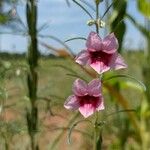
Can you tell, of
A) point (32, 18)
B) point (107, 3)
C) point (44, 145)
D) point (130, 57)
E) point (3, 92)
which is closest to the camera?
point (107, 3)

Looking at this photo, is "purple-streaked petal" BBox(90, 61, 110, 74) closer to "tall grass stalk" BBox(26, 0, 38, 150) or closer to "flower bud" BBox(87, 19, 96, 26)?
"flower bud" BBox(87, 19, 96, 26)

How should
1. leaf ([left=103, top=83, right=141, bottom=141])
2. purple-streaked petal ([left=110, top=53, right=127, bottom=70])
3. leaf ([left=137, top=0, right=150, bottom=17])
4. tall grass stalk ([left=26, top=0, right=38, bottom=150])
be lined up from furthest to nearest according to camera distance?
1. leaf ([left=137, top=0, right=150, bottom=17])
2. leaf ([left=103, top=83, right=141, bottom=141])
3. tall grass stalk ([left=26, top=0, right=38, bottom=150])
4. purple-streaked petal ([left=110, top=53, right=127, bottom=70])

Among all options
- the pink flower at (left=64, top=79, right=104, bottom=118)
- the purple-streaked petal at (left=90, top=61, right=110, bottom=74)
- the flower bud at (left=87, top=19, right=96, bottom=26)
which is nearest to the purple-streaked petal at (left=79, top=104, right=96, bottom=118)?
the pink flower at (left=64, top=79, right=104, bottom=118)

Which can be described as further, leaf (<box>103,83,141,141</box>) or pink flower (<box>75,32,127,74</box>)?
leaf (<box>103,83,141,141</box>)

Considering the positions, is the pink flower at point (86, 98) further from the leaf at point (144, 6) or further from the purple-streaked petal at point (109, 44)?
the leaf at point (144, 6)

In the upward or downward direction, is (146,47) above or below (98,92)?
below

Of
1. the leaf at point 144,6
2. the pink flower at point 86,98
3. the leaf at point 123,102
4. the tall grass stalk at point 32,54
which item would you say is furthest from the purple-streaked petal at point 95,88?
the leaf at point 144,6

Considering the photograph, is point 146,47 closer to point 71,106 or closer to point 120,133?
point 120,133

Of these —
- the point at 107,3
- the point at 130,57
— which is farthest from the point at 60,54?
the point at 130,57
